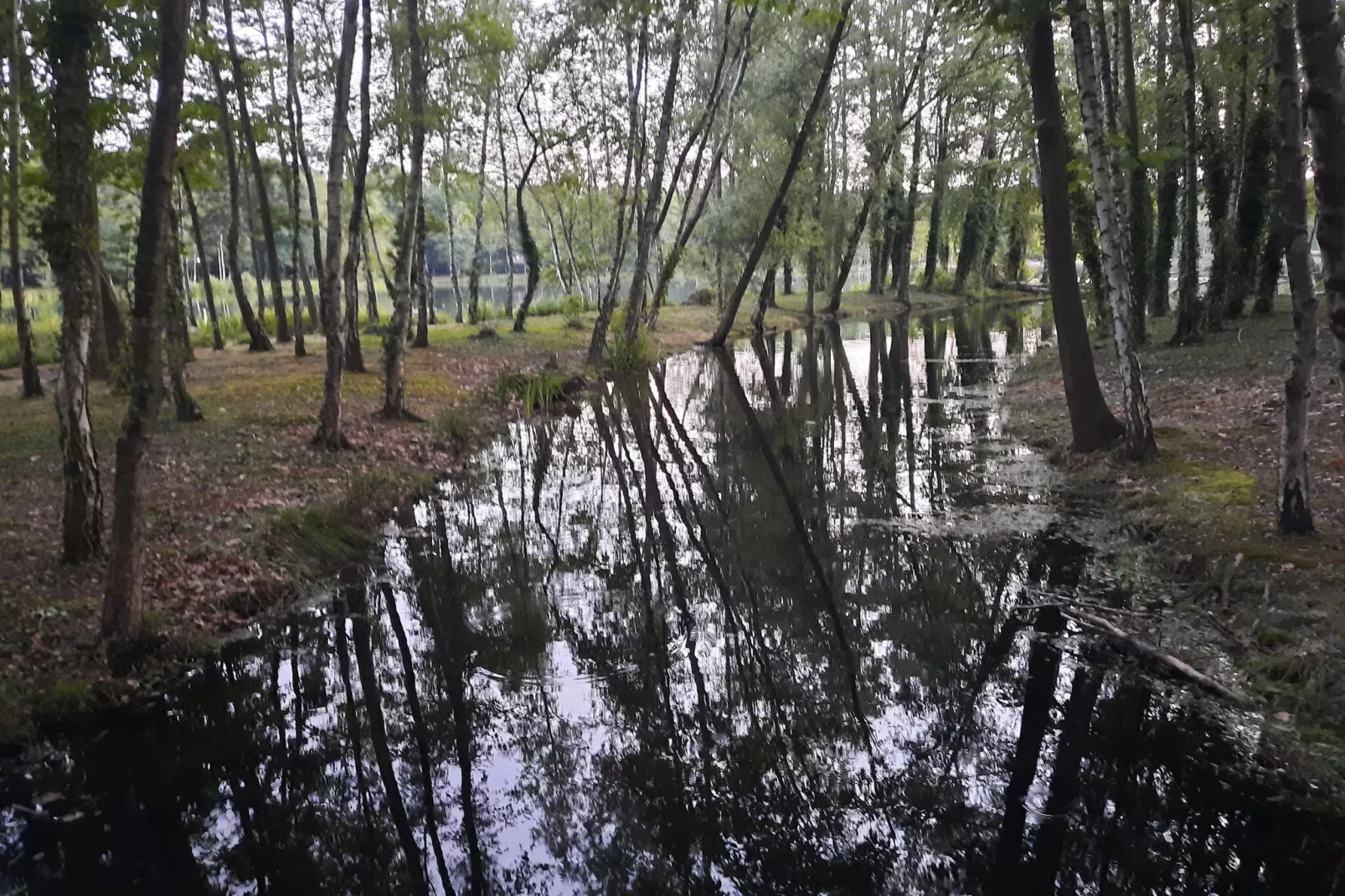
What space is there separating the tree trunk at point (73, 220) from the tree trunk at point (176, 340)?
4251 mm

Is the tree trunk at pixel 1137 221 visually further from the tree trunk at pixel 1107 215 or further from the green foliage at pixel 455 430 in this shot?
the green foliage at pixel 455 430

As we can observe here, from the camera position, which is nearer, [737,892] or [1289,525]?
[737,892]

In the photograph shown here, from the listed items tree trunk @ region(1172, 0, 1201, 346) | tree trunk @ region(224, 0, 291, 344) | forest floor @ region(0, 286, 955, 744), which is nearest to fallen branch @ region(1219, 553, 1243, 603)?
forest floor @ region(0, 286, 955, 744)

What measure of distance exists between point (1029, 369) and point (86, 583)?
2106 cm

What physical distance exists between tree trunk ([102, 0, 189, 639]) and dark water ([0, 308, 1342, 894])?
1.04m

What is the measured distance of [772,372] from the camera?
91.7ft

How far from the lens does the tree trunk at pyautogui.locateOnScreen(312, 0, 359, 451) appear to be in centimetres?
1366

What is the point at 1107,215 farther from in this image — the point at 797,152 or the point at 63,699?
the point at 797,152

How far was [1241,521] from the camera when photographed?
28.1 feet

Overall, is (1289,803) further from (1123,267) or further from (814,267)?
(814,267)

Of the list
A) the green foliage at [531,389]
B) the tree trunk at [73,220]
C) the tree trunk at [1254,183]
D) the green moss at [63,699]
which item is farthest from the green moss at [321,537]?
the tree trunk at [1254,183]

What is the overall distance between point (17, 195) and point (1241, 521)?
1940 cm

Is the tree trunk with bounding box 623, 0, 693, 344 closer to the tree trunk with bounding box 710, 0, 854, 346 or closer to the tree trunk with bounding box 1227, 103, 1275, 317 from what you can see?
the tree trunk with bounding box 710, 0, 854, 346

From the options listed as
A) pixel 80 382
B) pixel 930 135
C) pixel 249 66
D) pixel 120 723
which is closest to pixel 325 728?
pixel 120 723
